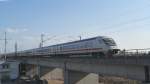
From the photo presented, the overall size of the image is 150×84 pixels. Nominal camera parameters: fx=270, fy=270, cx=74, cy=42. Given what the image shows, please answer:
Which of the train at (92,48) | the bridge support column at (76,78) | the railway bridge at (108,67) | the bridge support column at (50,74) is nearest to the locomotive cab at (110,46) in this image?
the train at (92,48)

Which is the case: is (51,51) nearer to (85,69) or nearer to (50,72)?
(50,72)

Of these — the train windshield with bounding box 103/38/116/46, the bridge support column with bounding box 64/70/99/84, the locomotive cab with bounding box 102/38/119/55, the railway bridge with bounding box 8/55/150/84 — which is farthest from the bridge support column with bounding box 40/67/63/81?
the locomotive cab with bounding box 102/38/119/55

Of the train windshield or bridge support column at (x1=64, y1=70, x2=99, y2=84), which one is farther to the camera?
bridge support column at (x1=64, y1=70, x2=99, y2=84)

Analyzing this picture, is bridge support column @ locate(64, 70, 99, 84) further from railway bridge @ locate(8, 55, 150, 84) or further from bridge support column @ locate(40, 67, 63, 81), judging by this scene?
bridge support column @ locate(40, 67, 63, 81)

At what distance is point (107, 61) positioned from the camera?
106 ft

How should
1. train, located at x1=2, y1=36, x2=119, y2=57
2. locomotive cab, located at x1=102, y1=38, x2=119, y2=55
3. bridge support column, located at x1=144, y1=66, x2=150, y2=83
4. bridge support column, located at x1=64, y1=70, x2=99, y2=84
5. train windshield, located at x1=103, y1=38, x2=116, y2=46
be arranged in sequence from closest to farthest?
1. bridge support column, located at x1=144, y1=66, x2=150, y2=83
2. locomotive cab, located at x1=102, y1=38, x2=119, y2=55
3. train, located at x1=2, y1=36, x2=119, y2=57
4. train windshield, located at x1=103, y1=38, x2=116, y2=46
5. bridge support column, located at x1=64, y1=70, x2=99, y2=84

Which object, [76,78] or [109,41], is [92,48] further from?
[76,78]

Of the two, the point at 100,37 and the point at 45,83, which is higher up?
the point at 100,37

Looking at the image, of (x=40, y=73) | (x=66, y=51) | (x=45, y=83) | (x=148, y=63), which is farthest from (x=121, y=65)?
(x=40, y=73)

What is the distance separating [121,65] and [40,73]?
164 ft

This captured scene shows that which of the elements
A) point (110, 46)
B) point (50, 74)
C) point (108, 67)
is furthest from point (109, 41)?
point (50, 74)

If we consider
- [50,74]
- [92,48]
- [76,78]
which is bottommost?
[50,74]

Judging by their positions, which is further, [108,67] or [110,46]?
[110,46]

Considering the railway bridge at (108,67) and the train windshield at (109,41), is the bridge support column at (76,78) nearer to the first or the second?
the railway bridge at (108,67)
